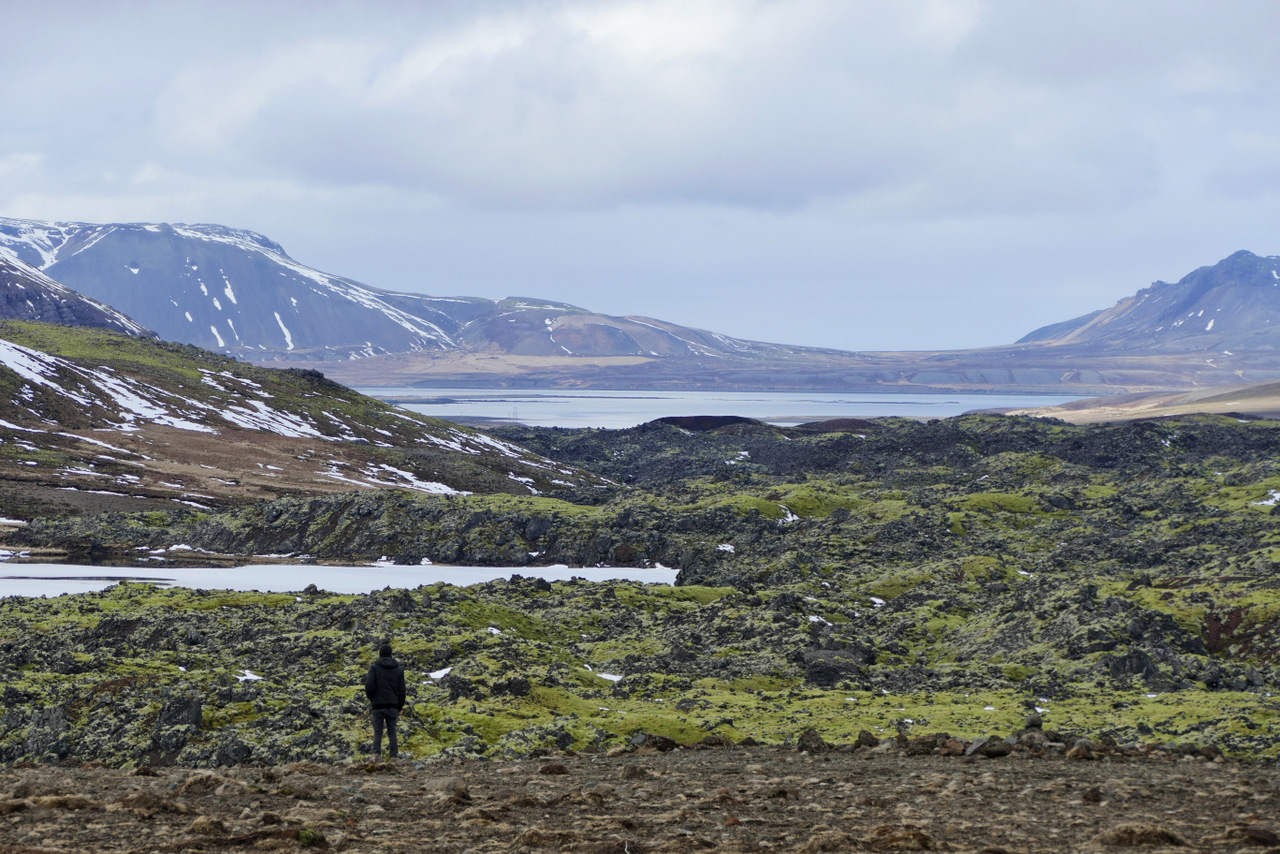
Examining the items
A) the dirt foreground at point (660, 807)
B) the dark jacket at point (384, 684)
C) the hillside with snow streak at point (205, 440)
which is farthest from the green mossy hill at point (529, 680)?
the hillside with snow streak at point (205, 440)

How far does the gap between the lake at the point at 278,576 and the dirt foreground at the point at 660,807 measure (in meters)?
45.9

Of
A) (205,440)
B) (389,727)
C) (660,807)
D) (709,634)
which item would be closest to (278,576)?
(709,634)

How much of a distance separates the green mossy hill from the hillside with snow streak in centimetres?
6913

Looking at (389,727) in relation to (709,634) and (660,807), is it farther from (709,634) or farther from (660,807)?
(709,634)

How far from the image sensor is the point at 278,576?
74.7m

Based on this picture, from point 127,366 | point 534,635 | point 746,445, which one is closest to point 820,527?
point 534,635

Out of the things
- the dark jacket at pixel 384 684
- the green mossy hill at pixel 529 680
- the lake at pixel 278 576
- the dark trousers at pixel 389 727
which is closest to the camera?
the dark jacket at pixel 384 684

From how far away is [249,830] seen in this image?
627 inches

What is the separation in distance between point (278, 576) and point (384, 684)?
54416 mm

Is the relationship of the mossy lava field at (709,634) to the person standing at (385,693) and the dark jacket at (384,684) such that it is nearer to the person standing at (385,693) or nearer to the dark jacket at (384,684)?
the person standing at (385,693)

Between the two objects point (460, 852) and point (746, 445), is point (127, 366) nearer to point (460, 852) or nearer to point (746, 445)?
point (746, 445)

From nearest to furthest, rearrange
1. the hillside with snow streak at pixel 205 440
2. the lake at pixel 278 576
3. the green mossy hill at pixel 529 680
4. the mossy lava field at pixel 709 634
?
the green mossy hill at pixel 529 680, the mossy lava field at pixel 709 634, the lake at pixel 278 576, the hillside with snow streak at pixel 205 440

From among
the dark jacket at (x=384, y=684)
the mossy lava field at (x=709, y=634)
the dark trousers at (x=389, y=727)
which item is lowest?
the mossy lava field at (x=709, y=634)

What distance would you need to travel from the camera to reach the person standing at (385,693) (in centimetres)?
2430
